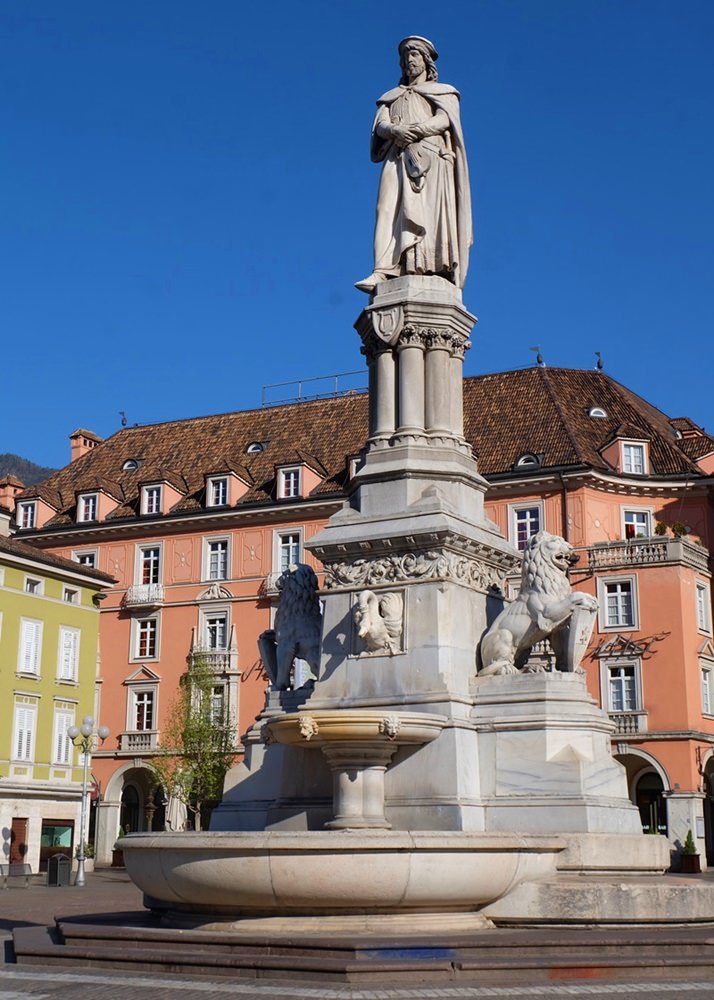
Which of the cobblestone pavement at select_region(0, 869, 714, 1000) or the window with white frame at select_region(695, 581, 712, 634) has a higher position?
the window with white frame at select_region(695, 581, 712, 634)

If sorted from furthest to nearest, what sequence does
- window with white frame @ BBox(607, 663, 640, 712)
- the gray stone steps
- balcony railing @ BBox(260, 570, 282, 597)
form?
balcony railing @ BBox(260, 570, 282, 597) → window with white frame @ BBox(607, 663, 640, 712) → the gray stone steps

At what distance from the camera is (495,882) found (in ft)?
42.1

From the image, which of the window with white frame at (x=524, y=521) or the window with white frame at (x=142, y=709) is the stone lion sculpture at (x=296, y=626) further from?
the window with white frame at (x=142, y=709)

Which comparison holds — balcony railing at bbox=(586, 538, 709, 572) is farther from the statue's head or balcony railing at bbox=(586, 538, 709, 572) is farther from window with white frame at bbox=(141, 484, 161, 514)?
the statue's head

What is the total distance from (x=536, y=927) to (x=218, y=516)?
48608 mm

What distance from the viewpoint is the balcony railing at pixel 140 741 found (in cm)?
5938

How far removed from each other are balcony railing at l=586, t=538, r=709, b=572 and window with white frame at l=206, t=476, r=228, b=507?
18.0 metres

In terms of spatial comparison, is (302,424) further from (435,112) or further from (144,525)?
(435,112)

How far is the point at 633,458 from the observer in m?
55.6

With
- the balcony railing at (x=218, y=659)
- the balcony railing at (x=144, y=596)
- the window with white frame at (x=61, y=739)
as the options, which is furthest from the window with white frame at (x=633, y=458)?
the window with white frame at (x=61, y=739)

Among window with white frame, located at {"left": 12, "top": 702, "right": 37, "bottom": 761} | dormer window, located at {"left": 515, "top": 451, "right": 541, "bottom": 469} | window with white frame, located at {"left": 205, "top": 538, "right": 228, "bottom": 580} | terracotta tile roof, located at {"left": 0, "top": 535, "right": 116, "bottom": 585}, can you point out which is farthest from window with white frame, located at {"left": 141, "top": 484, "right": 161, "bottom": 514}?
dormer window, located at {"left": 515, "top": 451, "right": 541, "bottom": 469}

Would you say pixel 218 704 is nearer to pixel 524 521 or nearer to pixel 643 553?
pixel 524 521

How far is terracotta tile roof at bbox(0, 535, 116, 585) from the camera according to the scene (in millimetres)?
52375

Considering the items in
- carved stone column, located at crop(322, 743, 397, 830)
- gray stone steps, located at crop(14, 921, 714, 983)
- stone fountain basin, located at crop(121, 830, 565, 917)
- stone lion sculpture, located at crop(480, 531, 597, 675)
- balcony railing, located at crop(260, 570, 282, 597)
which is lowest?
gray stone steps, located at crop(14, 921, 714, 983)
